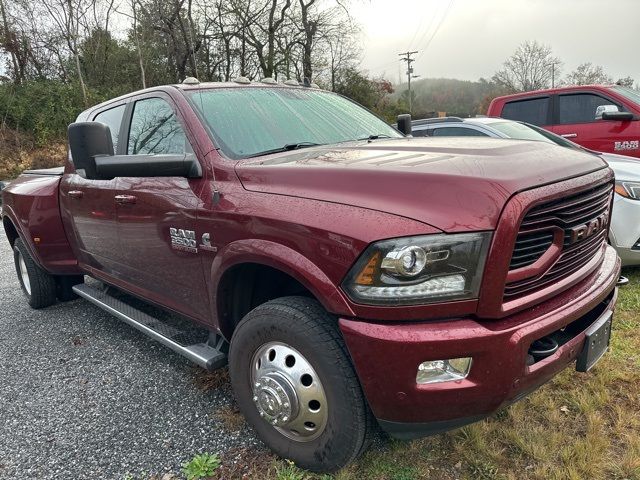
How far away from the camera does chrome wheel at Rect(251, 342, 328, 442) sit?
2.10 meters

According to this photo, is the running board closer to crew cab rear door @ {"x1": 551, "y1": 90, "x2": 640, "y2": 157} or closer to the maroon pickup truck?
the maroon pickup truck

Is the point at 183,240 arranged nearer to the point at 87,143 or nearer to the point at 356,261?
the point at 87,143

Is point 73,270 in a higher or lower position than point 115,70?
lower

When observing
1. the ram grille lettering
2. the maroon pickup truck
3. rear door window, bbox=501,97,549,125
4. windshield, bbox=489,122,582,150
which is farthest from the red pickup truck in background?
the ram grille lettering

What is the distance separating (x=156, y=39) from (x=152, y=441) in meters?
25.2

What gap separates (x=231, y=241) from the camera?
7.66 feet

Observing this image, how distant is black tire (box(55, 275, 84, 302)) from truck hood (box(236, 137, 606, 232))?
3.26m

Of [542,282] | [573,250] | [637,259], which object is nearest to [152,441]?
[542,282]

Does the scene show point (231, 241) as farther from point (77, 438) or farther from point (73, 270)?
point (73, 270)

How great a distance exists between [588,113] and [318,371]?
7527mm

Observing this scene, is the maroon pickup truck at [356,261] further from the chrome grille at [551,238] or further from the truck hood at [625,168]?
the truck hood at [625,168]

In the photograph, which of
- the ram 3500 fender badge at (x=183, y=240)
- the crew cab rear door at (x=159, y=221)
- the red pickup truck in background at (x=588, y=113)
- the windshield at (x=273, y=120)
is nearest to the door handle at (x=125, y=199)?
the crew cab rear door at (x=159, y=221)

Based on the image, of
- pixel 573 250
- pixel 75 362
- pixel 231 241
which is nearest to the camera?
pixel 573 250

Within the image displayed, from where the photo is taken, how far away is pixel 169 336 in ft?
9.87
